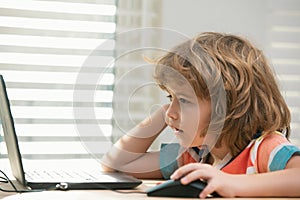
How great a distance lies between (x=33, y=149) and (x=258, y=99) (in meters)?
0.97

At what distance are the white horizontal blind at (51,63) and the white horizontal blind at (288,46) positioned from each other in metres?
0.54

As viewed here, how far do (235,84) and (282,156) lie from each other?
0.58 ft

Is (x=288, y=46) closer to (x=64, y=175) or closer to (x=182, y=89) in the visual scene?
(x=182, y=89)

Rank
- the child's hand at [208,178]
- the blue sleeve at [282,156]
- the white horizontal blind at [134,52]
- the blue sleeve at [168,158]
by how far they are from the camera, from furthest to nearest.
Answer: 1. the white horizontal blind at [134,52]
2. the blue sleeve at [168,158]
3. the blue sleeve at [282,156]
4. the child's hand at [208,178]

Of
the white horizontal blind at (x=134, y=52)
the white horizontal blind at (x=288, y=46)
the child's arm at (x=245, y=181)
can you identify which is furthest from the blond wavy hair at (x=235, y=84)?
the white horizontal blind at (x=288, y=46)

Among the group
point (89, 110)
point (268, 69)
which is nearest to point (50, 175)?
point (89, 110)

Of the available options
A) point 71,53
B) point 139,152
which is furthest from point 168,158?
point 71,53

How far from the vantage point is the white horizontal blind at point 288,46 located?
1.98 meters

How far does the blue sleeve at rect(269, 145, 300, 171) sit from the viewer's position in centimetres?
99

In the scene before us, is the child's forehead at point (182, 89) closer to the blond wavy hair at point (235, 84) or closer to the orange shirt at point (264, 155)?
the blond wavy hair at point (235, 84)

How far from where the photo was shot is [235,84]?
43.6 inches

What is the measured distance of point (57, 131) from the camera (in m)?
1.90

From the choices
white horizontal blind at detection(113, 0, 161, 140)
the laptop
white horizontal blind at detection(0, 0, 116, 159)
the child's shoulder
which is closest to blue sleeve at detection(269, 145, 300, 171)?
the child's shoulder

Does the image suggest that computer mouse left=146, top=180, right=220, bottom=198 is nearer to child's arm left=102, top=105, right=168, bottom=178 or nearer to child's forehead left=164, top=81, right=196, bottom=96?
child's forehead left=164, top=81, right=196, bottom=96
